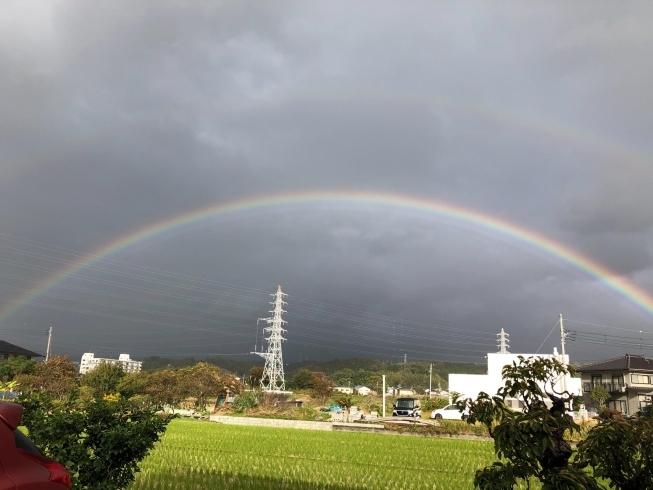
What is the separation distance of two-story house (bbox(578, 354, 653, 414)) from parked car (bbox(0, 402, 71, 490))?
6427 centimetres

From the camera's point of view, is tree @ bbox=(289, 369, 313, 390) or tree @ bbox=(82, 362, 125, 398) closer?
tree @ bbox=(82, 362, 125, 398)

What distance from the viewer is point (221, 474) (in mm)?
11086

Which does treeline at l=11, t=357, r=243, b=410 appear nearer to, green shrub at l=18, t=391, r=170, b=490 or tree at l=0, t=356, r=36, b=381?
tree at l=0, t=356, r=36, b=381

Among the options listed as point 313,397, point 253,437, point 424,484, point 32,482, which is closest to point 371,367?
point 313,397

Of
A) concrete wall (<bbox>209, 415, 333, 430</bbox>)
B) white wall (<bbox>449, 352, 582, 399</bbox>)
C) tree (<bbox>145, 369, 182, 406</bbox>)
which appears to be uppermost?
white wall (<bbox>449, 352, 582, 399</bbox>)

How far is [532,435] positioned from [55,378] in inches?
1885

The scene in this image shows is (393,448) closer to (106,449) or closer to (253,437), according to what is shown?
(253,437)

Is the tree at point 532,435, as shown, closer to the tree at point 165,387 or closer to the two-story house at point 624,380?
the tree at point 165,387

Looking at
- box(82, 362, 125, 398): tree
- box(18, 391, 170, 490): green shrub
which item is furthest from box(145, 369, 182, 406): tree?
box(18, 391, 170, 490): green shrub

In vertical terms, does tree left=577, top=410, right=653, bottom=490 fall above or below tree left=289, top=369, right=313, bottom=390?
above

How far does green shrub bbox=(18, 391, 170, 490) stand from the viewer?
640 centimetres

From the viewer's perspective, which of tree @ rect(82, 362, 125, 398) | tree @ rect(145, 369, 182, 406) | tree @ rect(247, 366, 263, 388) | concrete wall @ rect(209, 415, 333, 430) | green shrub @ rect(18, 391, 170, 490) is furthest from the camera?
tree @ rect(247, 366, 263, 388)

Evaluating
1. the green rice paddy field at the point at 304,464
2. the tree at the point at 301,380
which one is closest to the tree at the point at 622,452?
the green rice paddy field at the point at 304,464

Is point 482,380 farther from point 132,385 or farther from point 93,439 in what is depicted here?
point 93,439
